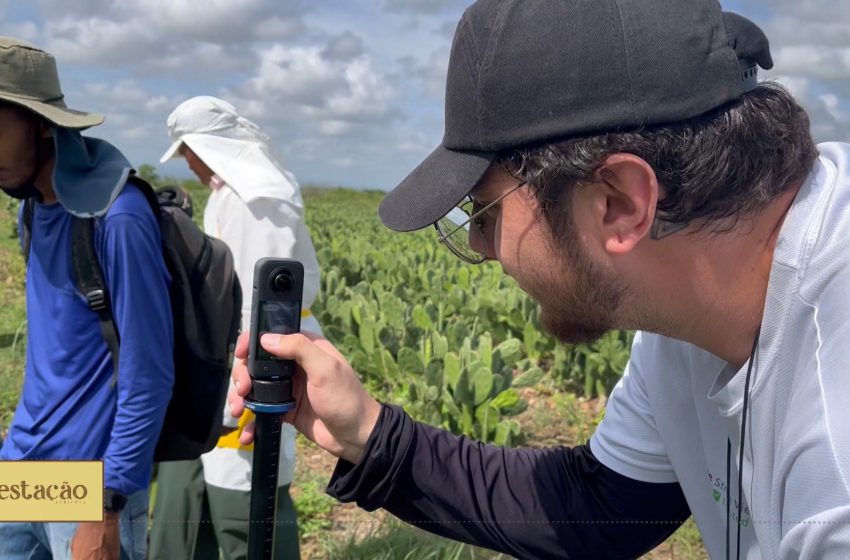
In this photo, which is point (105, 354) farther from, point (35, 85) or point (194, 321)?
point (35, 85)

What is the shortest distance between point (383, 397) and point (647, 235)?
187 inches

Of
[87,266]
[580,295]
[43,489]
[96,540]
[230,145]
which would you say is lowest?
[96,540]

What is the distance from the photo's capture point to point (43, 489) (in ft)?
5.72

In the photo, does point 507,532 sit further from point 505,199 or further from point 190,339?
point 190,339

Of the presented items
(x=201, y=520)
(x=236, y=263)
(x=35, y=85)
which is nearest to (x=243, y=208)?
(x=236, y=263)

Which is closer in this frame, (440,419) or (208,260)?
(208,260)

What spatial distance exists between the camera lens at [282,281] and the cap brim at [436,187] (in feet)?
0.61

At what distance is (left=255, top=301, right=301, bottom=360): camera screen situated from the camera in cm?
133

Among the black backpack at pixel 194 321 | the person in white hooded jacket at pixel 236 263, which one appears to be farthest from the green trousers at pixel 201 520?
the black backpack at pixel 194 321

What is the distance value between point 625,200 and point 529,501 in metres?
0.78

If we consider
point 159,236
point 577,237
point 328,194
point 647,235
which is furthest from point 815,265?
point 328,194

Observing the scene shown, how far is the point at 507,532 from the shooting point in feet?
5.79

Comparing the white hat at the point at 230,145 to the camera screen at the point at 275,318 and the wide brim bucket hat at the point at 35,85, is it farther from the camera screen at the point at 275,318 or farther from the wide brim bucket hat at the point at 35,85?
the camera screen at the point at 275,318

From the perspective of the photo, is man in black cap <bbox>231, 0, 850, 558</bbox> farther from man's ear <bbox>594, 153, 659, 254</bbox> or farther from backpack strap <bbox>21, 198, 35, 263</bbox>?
backpack strap <bbox>21, 198, 35, 263</bbox>
